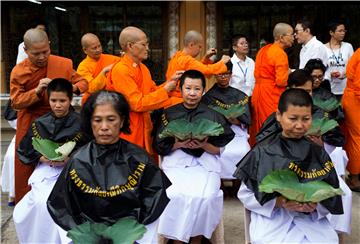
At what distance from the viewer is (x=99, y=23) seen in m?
7.60

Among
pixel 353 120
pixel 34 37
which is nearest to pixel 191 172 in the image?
pixel 34 37

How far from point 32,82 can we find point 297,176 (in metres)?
2.18

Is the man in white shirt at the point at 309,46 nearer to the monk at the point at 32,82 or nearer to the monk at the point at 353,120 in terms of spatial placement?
the monk at the point at 353,120

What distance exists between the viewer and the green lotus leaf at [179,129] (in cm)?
349

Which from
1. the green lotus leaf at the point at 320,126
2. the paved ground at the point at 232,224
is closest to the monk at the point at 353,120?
the paved ground at the point at 232,224

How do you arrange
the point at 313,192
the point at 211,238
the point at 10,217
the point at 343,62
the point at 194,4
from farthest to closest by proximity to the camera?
the point at 194,4
the point at 343,62
the point at 10,217
the point at 211,238
the point at 313,192

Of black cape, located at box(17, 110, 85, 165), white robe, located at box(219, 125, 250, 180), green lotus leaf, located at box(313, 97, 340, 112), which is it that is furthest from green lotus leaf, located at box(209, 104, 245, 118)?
black cape, located at box(17, 110, 85, 165)

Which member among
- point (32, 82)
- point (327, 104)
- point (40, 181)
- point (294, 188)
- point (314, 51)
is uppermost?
point (314, 51)

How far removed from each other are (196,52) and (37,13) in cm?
374

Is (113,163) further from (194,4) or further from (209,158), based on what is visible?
(194,4)

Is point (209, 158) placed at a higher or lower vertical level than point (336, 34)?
lower

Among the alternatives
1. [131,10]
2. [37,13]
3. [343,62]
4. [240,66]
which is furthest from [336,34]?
[37,13]

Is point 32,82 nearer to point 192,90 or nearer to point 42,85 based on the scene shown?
point 42,85

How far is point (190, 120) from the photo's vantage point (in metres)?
3.79
